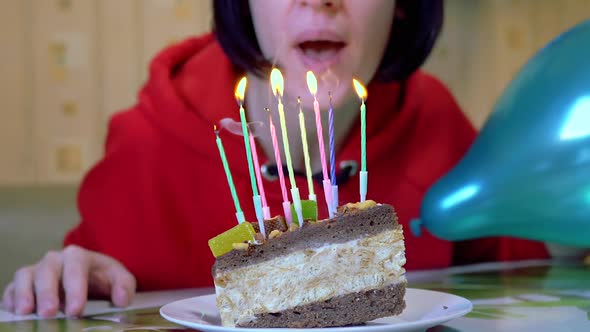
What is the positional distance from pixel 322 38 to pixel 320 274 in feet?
1.07

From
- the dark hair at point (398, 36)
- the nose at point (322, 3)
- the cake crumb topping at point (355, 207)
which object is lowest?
A: the cake crumb topping at point (355, 207)

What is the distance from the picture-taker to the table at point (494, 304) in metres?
0.63

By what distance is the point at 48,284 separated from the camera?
76 centimetres

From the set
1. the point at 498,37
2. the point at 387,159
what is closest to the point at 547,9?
the point at 498,37

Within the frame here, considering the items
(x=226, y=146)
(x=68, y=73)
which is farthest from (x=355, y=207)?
(x=68, y=73)

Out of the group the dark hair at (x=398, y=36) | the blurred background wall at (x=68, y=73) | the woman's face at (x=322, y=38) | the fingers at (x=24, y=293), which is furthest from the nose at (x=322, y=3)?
the blurred background wall at (x=68, y=73)

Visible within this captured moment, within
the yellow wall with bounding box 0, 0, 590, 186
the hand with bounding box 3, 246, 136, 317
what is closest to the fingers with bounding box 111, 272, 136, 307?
the hand with bounding box 3, 246, 136, 317

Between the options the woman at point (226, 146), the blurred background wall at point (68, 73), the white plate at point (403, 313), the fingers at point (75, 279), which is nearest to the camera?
the white plate at point (403, 313)

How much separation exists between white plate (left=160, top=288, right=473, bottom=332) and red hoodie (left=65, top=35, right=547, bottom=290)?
16.6 inches

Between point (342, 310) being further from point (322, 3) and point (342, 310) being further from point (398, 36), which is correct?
point (398, 36)

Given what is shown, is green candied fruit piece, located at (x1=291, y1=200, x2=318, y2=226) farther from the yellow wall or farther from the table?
the yellow wall

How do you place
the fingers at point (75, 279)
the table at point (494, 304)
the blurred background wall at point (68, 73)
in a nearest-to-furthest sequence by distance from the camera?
the table at point (494, 304)
the fingers at point (75, 279)
the blurred background wall at point (68, 73)

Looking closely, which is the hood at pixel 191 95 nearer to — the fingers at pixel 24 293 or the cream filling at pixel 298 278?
the fingers at pixel 24 293

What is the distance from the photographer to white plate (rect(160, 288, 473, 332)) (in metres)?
0.52
